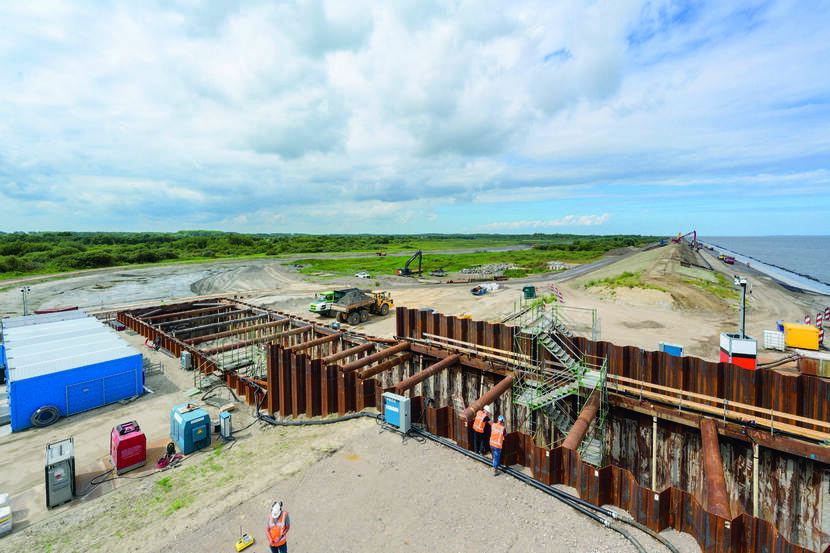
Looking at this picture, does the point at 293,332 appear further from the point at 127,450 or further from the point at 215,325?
the point at 127,450

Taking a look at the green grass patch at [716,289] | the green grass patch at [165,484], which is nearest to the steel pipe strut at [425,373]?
the green grass patch at [165,484]

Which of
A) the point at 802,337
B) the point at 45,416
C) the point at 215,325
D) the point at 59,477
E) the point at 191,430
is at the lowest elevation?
the point at 45,416

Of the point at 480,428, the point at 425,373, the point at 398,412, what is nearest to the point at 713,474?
the point at 480,428

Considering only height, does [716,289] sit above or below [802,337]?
above

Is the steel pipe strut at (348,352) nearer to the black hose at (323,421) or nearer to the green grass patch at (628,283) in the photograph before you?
the black hose at (323,421)

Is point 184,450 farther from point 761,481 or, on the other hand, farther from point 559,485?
point 761,481

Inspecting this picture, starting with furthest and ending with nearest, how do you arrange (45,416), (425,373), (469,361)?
(469,361) < (45,416) < (425,373)
